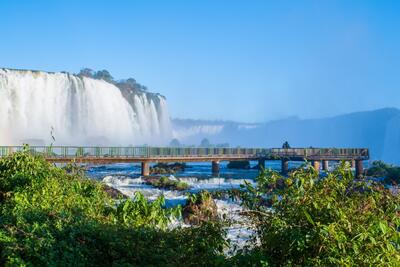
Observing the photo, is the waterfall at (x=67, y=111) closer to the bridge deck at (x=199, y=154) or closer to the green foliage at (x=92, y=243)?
the bridge deck at (x=199, y=154)

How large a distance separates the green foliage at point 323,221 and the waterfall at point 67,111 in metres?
55.4

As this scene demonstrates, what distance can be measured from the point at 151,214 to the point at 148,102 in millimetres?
80605

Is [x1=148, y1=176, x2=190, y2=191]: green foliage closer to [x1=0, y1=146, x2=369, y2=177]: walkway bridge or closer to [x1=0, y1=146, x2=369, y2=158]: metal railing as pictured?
[x1=0, y1=146, x2=369, y2=177]: walkway bridge

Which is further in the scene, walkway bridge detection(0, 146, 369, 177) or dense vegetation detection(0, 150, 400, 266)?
walkway bridge detection(0, 146, 369, 177)

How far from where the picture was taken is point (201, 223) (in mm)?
5688

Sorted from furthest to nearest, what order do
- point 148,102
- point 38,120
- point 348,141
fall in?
1. point 348,141
2. point 148,102
3. point 38,120

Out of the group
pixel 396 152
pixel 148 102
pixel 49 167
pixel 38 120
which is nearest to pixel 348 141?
pixel 396 152

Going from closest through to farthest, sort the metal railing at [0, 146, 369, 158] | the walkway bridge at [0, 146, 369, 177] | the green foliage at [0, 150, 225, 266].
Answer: the green foliage at [0, 150, 225, 266], the walkway bridge at [0, 146, 369, 177], the metal railing at [0, 146, 369, 158]

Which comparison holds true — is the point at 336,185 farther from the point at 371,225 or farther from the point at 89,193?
the point at 89,193

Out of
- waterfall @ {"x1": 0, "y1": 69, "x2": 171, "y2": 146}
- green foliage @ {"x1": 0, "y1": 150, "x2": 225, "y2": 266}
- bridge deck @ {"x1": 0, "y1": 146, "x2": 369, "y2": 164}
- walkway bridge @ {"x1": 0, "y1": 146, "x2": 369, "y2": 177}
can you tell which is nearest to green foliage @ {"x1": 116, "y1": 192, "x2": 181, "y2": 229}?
green foliage @ {"x1": 0, "y1": 150, "x2": 225, "y2": 266}

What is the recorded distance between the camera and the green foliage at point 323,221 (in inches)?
152

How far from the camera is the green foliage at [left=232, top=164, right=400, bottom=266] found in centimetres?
387

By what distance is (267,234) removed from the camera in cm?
439

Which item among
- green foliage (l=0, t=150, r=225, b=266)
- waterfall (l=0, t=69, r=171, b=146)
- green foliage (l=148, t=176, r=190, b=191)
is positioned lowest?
green foliage (l=148, t=176, r=190, b=191)
